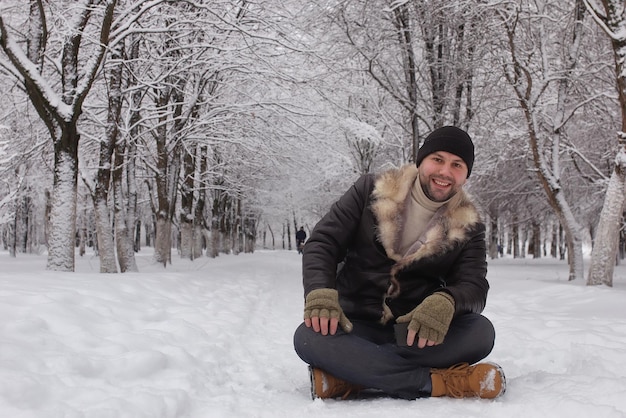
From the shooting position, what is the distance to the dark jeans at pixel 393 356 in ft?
8.87

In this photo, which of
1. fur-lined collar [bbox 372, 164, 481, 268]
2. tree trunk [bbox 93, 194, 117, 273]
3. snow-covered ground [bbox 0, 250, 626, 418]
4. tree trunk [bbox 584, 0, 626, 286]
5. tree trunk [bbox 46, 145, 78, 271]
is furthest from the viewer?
tree trunk [bbox 93, 194, 117, 273]

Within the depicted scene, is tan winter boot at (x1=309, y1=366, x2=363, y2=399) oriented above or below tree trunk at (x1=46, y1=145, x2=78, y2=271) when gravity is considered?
below

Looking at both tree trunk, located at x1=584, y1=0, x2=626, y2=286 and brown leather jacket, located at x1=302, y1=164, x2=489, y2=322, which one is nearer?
brown leather jacket, located at x1=302, y1=164, x2=489, y2=322

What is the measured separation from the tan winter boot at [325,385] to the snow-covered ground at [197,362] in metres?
0.07

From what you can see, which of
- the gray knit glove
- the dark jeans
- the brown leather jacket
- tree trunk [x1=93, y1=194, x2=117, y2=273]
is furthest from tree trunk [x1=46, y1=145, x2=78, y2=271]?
the gray knit glove

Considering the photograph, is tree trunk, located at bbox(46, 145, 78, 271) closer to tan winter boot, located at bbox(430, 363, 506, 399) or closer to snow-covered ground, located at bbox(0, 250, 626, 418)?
snow-covered ground, located at bbox(0, 250, 626, 418)

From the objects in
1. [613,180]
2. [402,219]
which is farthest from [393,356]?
[613,180]

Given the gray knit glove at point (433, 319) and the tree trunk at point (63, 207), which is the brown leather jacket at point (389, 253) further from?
the tree trunk at point (63, 207)

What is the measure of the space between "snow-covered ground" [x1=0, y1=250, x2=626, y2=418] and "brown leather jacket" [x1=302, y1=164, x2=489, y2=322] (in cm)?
60

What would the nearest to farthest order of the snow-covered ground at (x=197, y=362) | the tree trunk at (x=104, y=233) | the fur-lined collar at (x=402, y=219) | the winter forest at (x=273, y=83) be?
the snow-covered ground at (x=197, y=362) → the fur-lined collar at (x=402, y=219) → the winter forest at (x=273, y=83) → the tree trunk at (x=104, y=233)

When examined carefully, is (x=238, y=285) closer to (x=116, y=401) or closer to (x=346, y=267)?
(x=346, y=267)

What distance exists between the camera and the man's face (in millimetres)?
2910

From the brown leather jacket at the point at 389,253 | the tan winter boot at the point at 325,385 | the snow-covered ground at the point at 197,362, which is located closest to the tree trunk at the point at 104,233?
the snow-covered ground at the point at 197,362

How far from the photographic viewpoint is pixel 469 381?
8.82 feet
